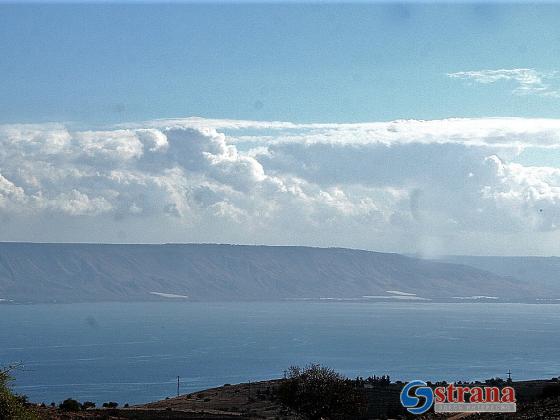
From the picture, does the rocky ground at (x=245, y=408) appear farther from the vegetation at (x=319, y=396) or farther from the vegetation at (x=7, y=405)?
the vegetation at (x=7, y=405)

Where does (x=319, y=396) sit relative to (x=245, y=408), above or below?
below

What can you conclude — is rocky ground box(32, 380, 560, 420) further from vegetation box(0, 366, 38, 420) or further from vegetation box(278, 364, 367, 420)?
vegetation box(0, 366, 38, 420)

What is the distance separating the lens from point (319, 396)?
46844 mm

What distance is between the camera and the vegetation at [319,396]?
4684cm

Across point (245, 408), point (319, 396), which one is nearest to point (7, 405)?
point (319, 396)

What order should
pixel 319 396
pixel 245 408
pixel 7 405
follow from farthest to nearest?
1. pixel 245 408
2. pixel 319 396
3. pixel 7 405

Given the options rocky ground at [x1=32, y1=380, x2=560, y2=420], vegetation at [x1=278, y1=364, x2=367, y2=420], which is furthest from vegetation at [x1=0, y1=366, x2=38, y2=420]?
vegetation at [x1=278, y1=364, x2=367, y2=420]

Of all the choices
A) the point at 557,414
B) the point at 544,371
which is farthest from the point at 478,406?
the point at 544,371

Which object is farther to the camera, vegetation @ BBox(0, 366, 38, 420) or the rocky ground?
the rocky ground

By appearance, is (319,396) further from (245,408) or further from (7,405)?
(7,405)

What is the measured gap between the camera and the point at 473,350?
19600 centimetres

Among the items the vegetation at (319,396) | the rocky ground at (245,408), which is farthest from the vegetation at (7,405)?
the vegetation at (319,396)

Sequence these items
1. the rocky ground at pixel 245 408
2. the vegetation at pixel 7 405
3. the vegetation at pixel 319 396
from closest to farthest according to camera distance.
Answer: the vegetation at pixel 7 405
the rocky ground at pixel 245 408
the vegetation at pixel 319 396

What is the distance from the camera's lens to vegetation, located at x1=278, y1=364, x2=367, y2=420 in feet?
154
